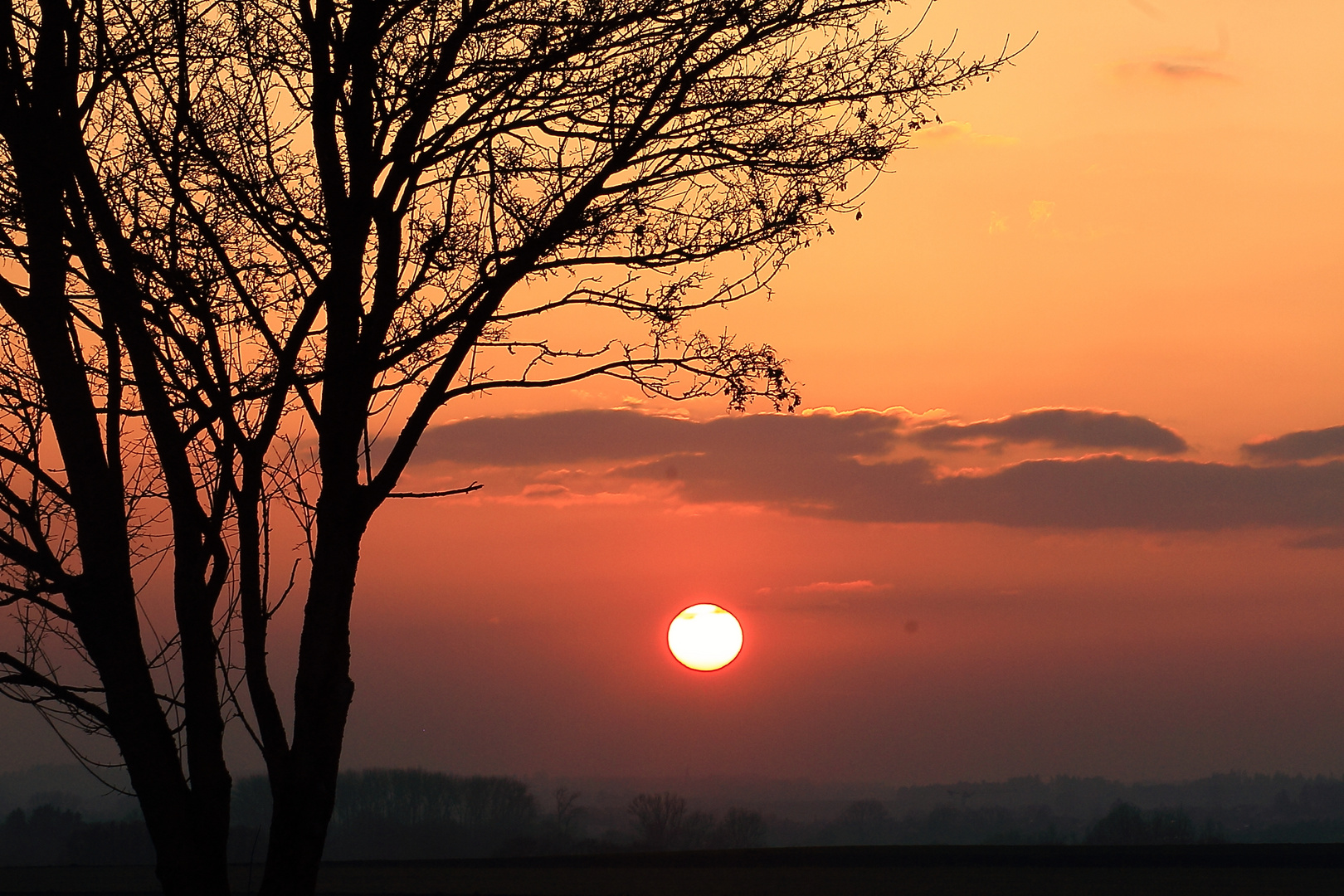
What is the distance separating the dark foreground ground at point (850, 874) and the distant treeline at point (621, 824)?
29784 mm

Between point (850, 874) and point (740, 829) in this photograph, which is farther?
point (740, 829)

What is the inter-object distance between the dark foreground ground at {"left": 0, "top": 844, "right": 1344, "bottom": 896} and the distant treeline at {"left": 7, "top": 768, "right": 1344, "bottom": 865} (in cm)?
2978

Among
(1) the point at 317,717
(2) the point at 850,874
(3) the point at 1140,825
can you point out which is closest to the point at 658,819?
(3) the point at 1140,825

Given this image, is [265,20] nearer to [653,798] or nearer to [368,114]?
[368,114]

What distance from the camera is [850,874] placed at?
47969mm

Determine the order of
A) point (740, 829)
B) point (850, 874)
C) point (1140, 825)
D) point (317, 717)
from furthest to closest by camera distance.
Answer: point (740, 829) < point (1140, 825) < point (850, 874) < point (317, 717)

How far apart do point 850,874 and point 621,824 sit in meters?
67.1

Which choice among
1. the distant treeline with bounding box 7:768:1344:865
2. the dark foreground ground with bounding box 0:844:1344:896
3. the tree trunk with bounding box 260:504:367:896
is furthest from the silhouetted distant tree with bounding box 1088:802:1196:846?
the tree trunk with bounding box 260:504:367:896

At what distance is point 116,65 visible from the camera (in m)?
7.82

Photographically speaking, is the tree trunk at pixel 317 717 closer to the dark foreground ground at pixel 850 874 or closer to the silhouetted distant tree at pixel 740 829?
the dark foreground ground at pixel 850 874

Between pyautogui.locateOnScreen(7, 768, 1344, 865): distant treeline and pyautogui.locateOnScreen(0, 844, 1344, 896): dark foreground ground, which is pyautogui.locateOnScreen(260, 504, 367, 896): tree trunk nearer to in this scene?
pyautogui.locateOnScreen(0, 844, 1344, 896): dark foreground ground

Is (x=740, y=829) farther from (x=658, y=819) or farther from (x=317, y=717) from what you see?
(x=317, y=717)

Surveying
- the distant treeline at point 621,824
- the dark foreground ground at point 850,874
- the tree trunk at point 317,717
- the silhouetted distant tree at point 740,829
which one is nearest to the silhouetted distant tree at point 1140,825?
the distant treeline at point 621,824

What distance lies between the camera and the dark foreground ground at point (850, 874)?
4100 centimetres
